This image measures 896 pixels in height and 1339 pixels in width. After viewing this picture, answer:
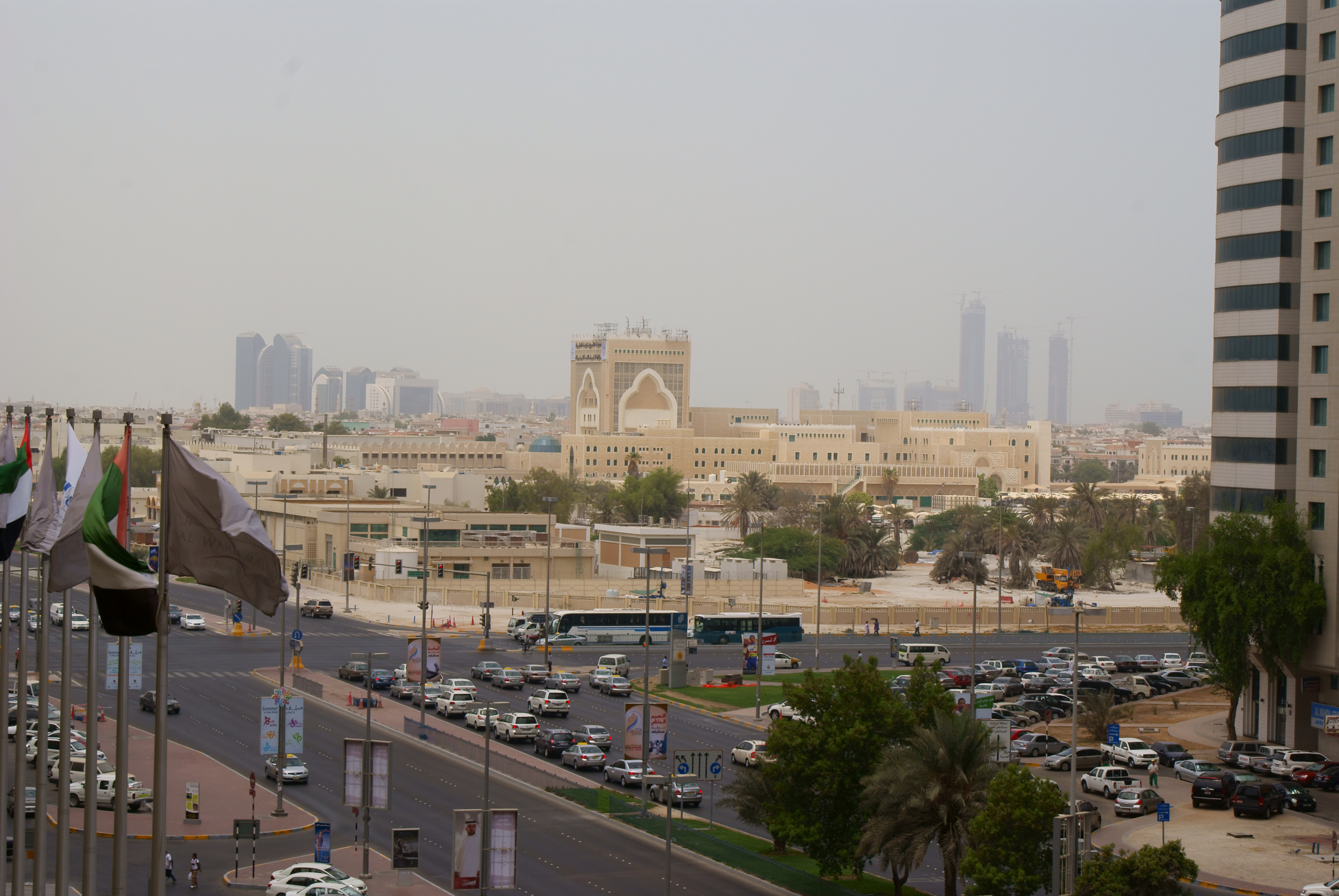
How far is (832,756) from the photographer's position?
107 ft

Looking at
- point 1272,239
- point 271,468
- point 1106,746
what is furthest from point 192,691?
point 271,468

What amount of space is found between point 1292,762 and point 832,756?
19.2 metres

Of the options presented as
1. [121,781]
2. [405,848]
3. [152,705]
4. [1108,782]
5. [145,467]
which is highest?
[145,467]

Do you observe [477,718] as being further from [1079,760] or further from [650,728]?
[1079,760]

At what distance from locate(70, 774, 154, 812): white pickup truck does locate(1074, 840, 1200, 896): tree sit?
841 inches

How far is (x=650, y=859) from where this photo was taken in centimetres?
3366

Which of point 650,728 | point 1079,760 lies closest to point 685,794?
point 650,728

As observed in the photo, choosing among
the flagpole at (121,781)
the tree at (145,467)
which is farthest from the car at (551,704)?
the tree at (145,467)

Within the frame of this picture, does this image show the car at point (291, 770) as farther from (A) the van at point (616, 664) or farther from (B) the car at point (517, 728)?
(A) the van at point (616, 664)

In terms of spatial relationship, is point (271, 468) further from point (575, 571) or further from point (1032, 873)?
point (1032, 873)

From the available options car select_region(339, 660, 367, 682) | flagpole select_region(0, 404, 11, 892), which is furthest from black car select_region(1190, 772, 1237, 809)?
flagpole select_region(0, 404, 11, 892)

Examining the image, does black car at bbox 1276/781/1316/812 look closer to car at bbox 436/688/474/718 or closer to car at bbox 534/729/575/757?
car at bbox 534/729/575/757

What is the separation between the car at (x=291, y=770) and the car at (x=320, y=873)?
8962 mm

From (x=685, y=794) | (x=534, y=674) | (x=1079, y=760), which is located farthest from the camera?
(x=534, y=674)
